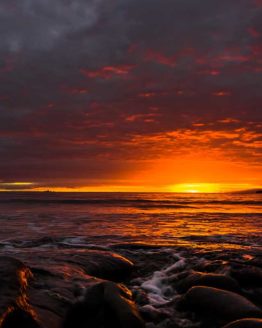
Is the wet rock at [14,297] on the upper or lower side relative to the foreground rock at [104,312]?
upper

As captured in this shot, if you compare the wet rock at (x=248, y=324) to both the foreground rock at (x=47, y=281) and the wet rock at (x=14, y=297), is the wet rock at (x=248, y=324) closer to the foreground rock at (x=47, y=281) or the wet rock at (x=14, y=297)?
the foreground rock at (x=47, y=281)

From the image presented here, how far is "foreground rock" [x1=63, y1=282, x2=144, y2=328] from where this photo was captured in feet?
16.9

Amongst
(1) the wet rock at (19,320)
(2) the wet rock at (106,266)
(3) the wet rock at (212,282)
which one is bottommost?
(2) the wet rock at (106,266)

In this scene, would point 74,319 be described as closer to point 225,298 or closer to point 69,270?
point 225,298

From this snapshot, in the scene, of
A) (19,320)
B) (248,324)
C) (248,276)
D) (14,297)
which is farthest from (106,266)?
(248,324)

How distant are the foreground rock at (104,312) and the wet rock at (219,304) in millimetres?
1214

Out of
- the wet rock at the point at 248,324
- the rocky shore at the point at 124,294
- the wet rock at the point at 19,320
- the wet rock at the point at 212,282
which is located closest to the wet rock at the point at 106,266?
the rocky shore at the point at 124,294

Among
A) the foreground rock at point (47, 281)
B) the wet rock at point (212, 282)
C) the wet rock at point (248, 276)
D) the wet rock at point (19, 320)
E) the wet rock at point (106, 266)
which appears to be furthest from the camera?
the wet rock at point (106, 266)

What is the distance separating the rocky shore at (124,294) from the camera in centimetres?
524

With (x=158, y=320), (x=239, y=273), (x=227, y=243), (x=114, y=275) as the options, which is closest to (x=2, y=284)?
(x=158, y=320)

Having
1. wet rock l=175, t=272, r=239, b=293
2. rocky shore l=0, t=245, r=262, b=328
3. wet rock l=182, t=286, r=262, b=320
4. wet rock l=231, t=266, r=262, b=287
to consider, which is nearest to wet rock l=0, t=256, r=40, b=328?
rocky shore l=0, t=245, r=262, b=328

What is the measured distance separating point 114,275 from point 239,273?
3237 millimetres

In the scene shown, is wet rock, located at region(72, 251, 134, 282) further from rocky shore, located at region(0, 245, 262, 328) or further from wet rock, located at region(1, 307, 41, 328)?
wet rock, located at region(1, 307, 41, 328)

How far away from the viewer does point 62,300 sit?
6.25m
